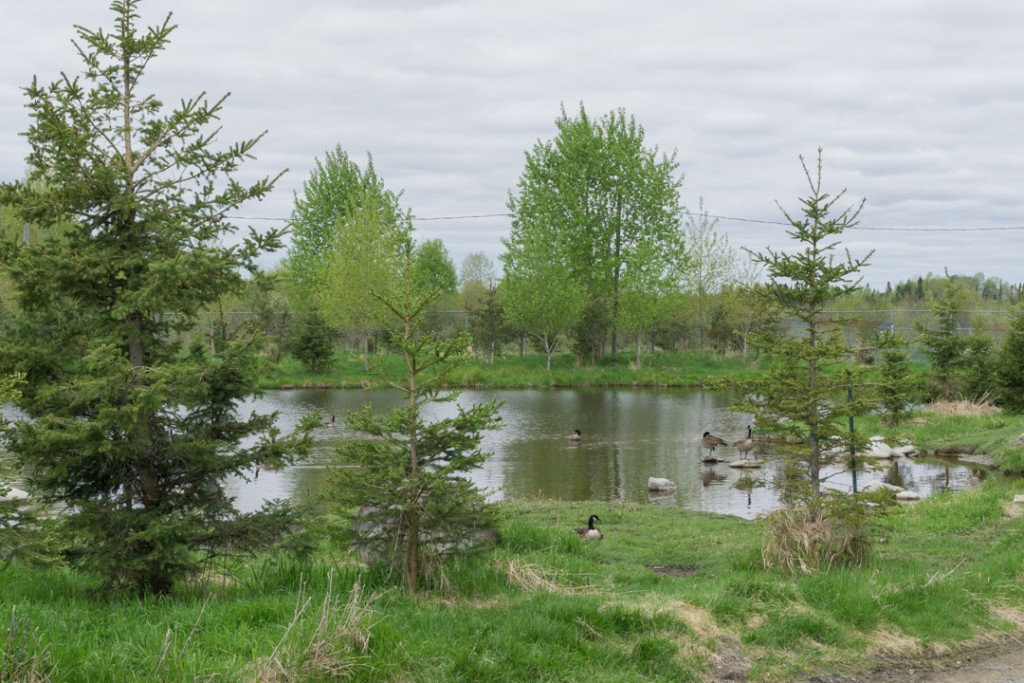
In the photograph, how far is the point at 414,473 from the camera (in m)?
6.71

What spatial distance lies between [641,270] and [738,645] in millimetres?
41966

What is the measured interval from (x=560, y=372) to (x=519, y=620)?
3726 cm

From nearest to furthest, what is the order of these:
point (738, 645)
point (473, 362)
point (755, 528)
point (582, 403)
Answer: point (738, 645), point (755, 528), point (582, 403), point (473, 362)

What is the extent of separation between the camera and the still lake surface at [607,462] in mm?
16297

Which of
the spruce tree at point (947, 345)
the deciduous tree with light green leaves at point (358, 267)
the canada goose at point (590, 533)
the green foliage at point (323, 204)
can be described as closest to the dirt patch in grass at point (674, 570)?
the canada goose at point (590, 533)

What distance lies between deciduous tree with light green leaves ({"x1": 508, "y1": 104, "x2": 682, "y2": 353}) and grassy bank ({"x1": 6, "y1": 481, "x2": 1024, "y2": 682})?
4163 cm

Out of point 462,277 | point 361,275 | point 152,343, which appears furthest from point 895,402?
point 462,277

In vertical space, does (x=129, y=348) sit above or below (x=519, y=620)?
above

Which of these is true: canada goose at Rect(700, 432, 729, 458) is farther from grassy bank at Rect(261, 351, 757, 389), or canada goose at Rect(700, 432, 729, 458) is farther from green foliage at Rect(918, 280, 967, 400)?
grassy bank at Rect(261, 351, 757, 389)

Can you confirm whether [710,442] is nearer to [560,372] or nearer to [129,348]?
[129,348]

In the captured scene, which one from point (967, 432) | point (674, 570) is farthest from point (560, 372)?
point (674, 570)

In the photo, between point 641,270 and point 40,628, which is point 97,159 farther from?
point 641,270

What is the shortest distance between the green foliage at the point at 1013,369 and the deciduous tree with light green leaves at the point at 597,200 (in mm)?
26954

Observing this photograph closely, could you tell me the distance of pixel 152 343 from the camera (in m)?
6.98
